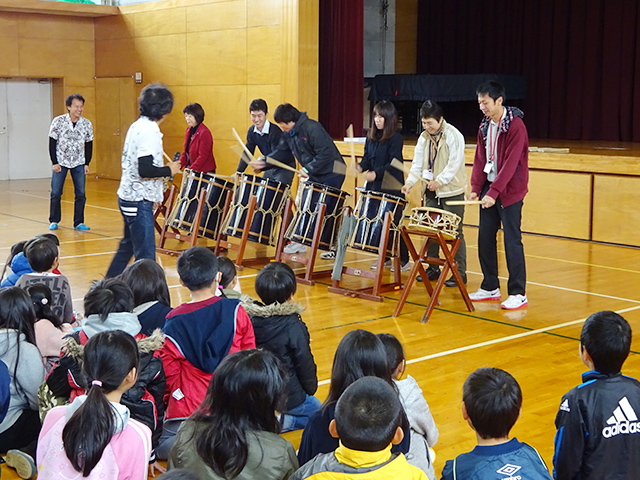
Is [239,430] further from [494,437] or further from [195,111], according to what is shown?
[195,111]

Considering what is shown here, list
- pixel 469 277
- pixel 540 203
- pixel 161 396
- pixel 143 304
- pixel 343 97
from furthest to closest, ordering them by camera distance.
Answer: pixel 343 97 → pixel 540 203 → pixel 469 277 → pixel 143 304 → pixel 161 396

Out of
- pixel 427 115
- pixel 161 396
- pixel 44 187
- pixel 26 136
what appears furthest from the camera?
pixel 26 136

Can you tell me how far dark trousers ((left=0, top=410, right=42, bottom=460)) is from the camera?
2920 mm

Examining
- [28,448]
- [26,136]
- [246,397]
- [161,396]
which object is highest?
[26,136]

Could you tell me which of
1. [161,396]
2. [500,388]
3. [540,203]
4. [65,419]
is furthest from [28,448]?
[540,203]

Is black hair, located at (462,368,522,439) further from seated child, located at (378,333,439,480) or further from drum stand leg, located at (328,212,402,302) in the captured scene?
drum stand leg, located at (328,212,402,302)

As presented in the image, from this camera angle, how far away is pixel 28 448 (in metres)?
3.01

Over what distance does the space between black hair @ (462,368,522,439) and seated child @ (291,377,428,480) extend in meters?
0.34

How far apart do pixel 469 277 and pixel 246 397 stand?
4.57m

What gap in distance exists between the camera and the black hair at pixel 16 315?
9.34 ft

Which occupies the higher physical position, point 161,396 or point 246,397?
point 246,397

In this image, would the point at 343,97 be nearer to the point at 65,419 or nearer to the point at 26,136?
the point at 26,136

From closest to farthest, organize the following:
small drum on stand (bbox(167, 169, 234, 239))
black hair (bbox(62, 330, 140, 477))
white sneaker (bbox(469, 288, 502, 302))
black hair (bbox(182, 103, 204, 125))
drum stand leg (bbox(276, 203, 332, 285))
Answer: black hair (bbox(62, 330, 140, 477)), white sneaker (bbox(469, 288, 502, 302)), drum stand leg (bbox(276, 203, 332, 285)), small drum on stand (bbox(167, 169, 234, 239)), black hair (bbox(182, 103, 204, 125))

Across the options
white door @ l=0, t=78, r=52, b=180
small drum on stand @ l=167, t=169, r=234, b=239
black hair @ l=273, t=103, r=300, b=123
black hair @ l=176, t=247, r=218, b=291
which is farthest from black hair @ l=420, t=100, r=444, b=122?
white door @ l=0, t=78, r=52, b=180
